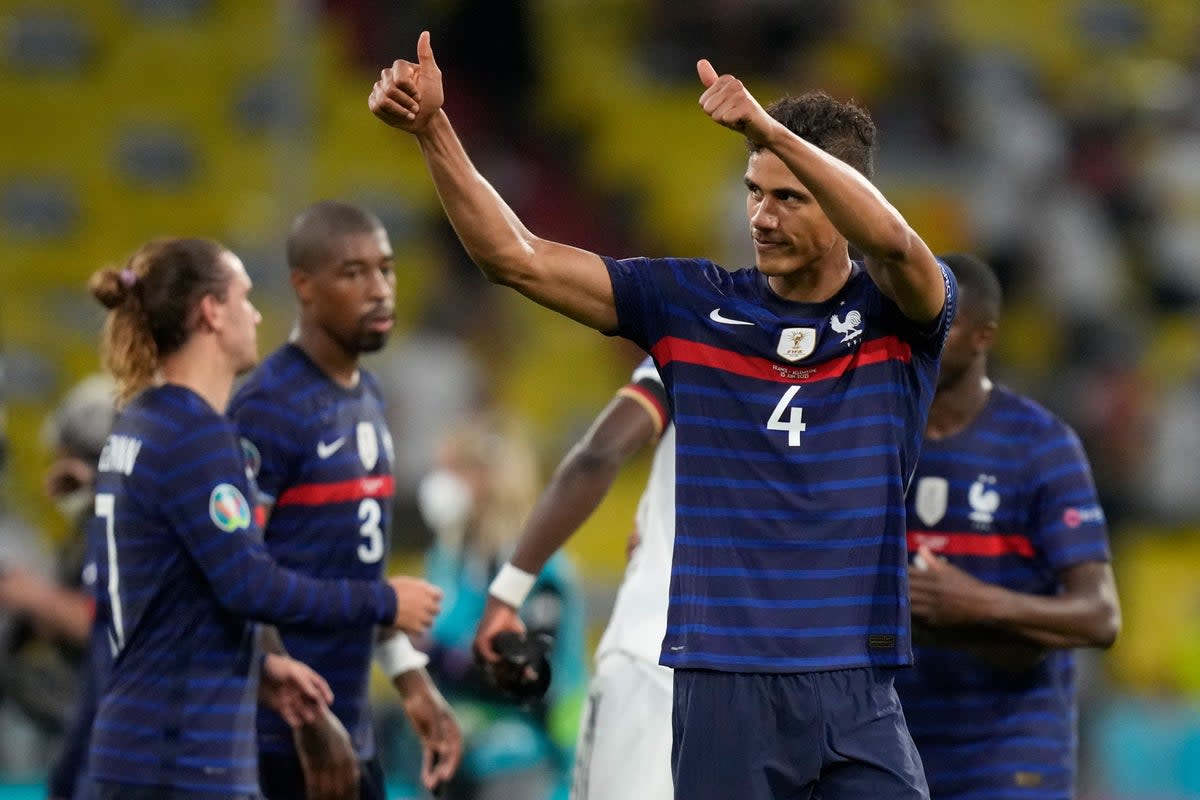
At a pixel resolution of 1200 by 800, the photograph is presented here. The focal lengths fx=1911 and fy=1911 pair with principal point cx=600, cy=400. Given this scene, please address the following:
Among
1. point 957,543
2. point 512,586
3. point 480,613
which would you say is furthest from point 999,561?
point 480,613

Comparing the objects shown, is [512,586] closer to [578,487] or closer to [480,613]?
[578,487]

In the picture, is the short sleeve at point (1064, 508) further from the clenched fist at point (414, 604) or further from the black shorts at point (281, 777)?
the black shorts at point (281, 777)

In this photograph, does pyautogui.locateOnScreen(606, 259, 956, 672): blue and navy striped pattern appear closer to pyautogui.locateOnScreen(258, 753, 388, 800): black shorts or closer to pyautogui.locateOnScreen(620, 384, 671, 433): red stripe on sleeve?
pyautogui.locateOnScreen(620, 384, 671, 433): red stripe on sleeve

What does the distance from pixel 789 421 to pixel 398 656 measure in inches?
76.8

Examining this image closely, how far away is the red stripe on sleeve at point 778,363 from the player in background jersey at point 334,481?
1.48 metres

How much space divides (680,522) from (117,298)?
1.68 metres

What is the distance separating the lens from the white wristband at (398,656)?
5383mm

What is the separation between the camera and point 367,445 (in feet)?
17.3

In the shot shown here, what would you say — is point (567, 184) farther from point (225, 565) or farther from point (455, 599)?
point (225, 565)

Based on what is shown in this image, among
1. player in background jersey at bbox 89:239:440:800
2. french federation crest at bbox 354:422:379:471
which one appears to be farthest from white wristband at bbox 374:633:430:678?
player in background jersey at bbox 89:239:440:800

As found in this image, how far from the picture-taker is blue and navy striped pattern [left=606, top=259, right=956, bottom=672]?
3793mm

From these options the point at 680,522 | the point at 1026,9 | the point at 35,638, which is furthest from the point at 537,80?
the point at 680,522

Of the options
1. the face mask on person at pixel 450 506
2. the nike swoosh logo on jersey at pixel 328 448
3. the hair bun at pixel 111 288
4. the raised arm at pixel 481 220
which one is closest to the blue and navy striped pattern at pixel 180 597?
the hair bun at pixel 111 288

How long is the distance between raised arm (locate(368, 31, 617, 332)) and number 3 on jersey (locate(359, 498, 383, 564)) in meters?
1.46
